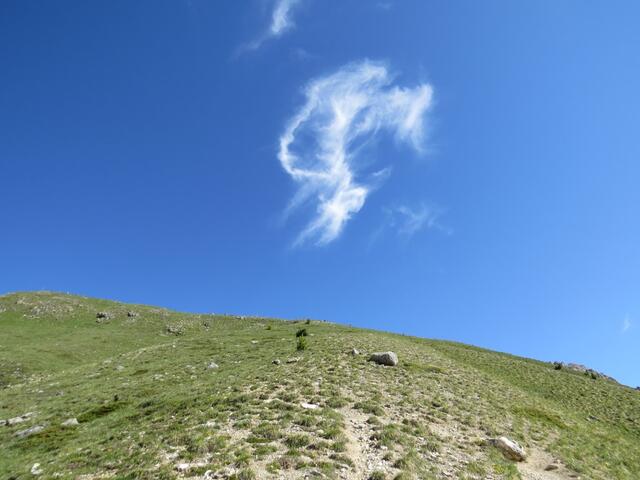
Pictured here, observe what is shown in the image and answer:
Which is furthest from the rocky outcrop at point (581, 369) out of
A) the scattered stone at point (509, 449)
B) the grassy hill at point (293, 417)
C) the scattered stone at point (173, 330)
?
the scattered stone at point (173, 330)

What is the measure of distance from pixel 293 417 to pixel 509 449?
11.0 metres

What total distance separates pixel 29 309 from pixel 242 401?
67.6m

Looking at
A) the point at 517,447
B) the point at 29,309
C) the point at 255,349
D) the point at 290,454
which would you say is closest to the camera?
the point at 290,454

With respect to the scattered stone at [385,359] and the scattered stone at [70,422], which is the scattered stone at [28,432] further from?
the scattered stone at [385,359]

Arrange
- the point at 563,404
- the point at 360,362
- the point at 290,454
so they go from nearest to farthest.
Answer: the point at 290,454, the point at 360,362, the point at 563,404

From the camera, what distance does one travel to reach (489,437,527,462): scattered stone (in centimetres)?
1909

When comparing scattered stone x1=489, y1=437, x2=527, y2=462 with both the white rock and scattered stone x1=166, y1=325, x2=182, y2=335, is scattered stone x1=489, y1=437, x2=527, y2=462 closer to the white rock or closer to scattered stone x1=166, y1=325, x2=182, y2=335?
the white rock

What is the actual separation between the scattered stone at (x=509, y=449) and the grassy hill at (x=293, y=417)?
42cm

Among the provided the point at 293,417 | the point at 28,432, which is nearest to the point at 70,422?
the point at 28,432

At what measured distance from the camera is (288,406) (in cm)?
2138

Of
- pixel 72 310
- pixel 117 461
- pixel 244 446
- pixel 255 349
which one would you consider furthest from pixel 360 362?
pixel 72 310

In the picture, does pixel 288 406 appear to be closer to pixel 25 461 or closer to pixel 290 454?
pixel 290 454

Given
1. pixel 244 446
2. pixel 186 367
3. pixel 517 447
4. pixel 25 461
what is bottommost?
pixel 25 461

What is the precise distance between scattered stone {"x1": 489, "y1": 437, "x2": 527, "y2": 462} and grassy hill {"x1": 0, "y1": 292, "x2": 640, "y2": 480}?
0.42 metres
